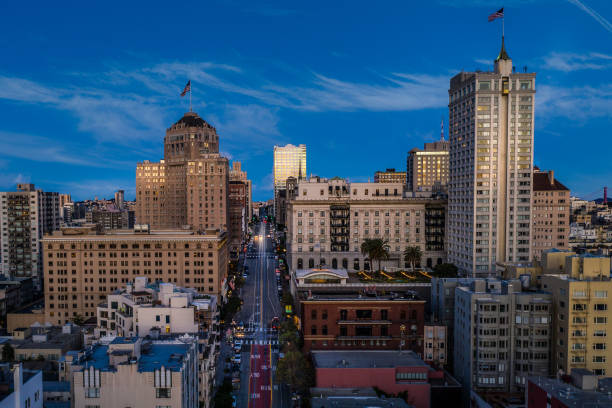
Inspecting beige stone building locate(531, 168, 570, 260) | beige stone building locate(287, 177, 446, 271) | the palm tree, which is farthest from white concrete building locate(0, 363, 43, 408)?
beige stone building locate(531, 168, 570, 260)

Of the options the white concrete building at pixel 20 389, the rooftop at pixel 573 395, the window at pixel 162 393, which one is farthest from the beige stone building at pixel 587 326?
the white concrete building at pixel 20 389

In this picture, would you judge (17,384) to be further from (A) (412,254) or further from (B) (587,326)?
(A) (412,254)

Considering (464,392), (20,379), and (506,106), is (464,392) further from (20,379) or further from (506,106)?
(506,106)

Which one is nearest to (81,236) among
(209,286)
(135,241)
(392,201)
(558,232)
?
(135,241)

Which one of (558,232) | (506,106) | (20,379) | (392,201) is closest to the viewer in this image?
(20,379)

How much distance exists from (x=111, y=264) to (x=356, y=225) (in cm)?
7589

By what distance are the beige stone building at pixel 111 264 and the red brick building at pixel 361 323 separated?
52836 mm

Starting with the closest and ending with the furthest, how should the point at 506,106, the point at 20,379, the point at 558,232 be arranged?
1. the point at 20,379
2. the point at 506,106
3. the point at 558,232

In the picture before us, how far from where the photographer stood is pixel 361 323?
9938cm

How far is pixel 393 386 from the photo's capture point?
265 feet

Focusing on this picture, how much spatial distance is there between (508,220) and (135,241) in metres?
104

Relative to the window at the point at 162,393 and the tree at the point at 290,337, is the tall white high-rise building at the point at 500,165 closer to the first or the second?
the tree at the point at 290,337

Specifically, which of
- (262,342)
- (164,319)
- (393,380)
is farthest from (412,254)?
(164,319)

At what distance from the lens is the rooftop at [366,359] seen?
275ft
